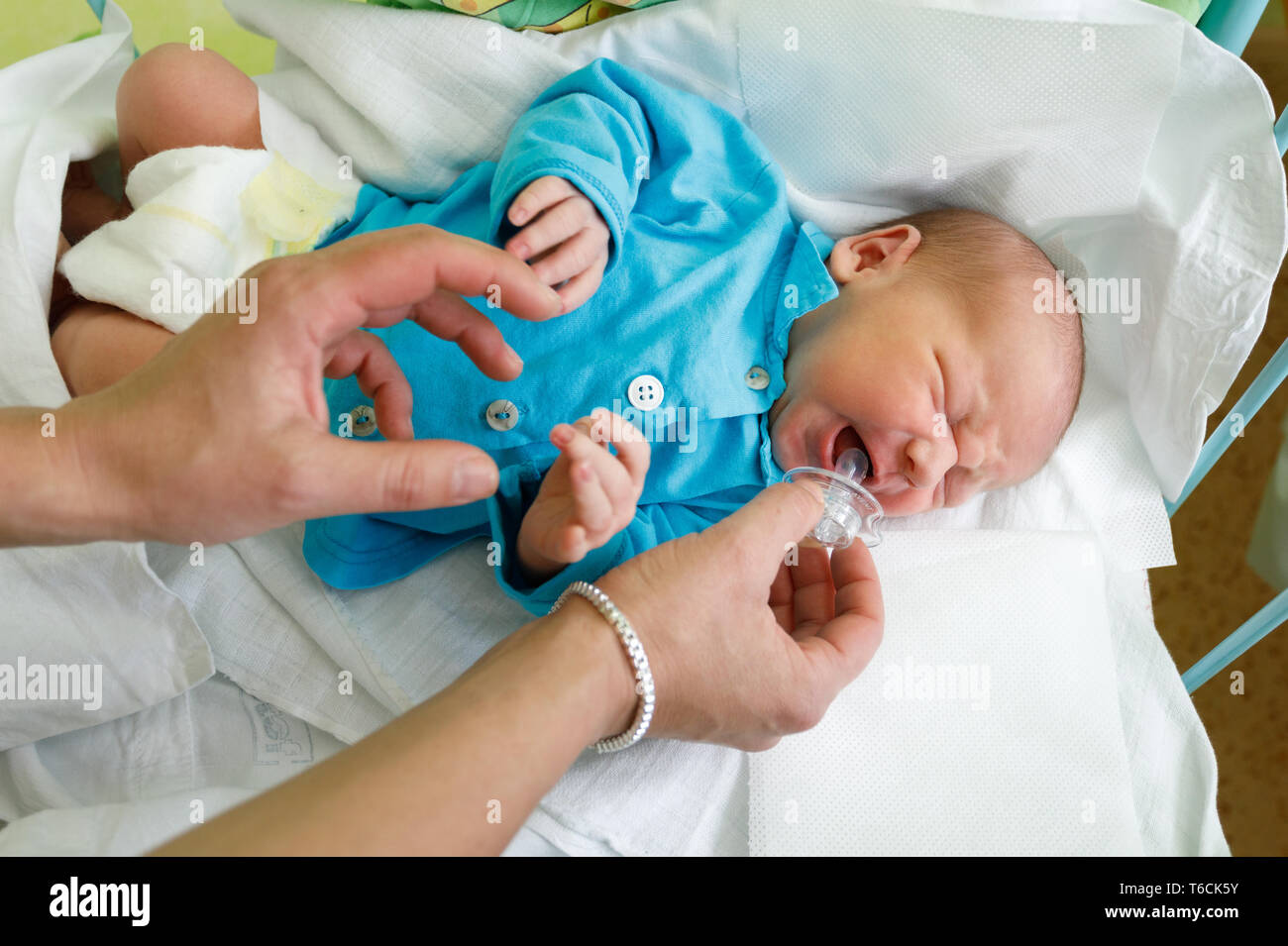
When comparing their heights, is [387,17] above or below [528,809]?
above

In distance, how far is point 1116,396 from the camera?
1.37 m

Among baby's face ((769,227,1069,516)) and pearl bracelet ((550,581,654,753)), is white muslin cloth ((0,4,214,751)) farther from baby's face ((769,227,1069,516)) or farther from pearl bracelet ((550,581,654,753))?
baby's face ((769,227,1069,516))

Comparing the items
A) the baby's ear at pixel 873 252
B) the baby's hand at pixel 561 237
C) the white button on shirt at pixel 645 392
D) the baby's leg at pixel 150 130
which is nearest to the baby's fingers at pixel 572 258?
the baby's hand at pixel 561 237

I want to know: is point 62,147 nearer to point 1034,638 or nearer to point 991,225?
point 991,225

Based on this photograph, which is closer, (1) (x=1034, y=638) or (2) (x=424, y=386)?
(2) (x=424, y=386)

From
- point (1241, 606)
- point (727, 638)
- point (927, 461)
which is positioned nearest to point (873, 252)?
point (927, 461)

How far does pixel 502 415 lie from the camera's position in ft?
3.55

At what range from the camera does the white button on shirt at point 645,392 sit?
110 cm

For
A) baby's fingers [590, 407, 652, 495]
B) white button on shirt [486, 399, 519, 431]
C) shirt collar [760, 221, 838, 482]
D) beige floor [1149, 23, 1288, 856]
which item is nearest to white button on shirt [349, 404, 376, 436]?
white button on shirt [486, 399, 519, 431]

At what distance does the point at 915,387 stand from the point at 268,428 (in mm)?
762
